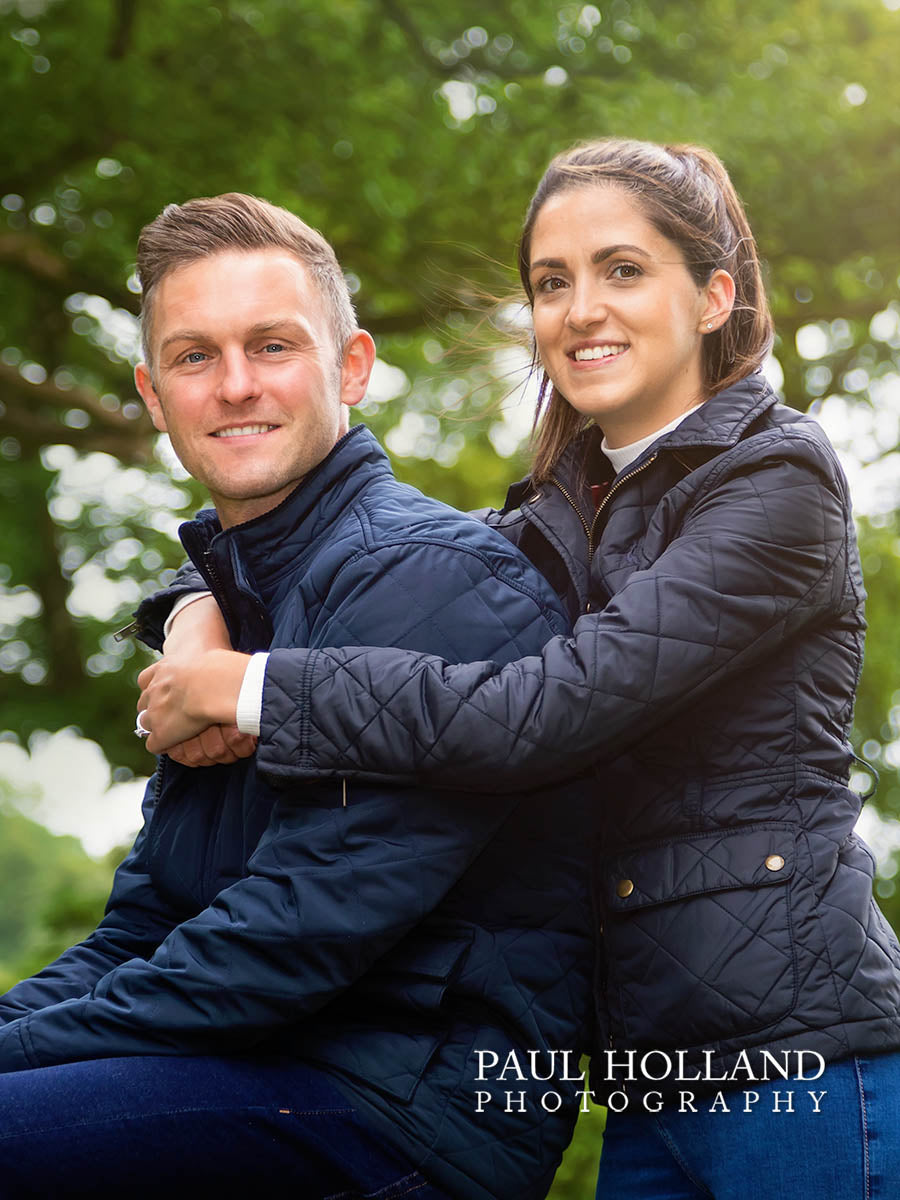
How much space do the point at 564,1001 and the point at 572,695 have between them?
1.53 feet

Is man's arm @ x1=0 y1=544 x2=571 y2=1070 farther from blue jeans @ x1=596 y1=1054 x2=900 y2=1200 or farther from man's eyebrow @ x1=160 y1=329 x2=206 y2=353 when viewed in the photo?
man's eyebrow @ x1=160 y1=329 x2=206 y2=353

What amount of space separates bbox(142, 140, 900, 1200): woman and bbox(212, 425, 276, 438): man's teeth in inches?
21.4

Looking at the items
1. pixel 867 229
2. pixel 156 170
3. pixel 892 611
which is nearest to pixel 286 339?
pixel 156 170

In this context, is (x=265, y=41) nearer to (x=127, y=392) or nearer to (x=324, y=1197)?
(x=127, y=392)

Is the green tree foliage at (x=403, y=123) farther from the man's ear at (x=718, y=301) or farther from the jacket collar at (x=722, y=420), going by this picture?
the jacket collar at (x=722, y=420)

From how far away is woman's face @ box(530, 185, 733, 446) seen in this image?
2480mm

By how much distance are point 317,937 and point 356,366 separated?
1.15 meters

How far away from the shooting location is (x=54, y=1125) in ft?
6.12

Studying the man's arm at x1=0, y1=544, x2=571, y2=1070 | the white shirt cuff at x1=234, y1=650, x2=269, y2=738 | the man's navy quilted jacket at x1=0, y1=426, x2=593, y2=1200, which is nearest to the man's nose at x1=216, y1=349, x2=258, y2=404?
the man's navy quilted jacket at x1=0, y1=426, x2=593, y2=1200

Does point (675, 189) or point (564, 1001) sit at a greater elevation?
point (675, 189)

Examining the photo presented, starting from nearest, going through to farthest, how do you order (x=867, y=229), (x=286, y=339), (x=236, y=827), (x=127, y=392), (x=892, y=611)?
(x=236, y=827)
(x=286, y=339)
(x=867, y=229)
(x=892, y=611)
(x=127, y=392)

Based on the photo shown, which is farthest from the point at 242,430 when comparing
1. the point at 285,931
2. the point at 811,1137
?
the point at 811,1137

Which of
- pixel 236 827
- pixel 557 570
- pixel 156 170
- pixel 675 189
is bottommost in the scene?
pixel 236 827

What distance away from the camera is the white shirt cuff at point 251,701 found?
6.74 feet
